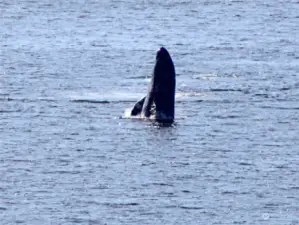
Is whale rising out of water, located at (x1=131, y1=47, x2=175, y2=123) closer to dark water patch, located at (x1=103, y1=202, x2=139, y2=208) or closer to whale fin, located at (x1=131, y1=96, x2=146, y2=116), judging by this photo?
whale fin, located at (x1=131, y1=96, x2=146, y2=116)

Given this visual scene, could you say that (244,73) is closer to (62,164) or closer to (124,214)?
(62,164)

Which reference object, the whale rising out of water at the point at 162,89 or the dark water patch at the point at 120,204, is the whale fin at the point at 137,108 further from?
the dark water patch at the point at 120,204

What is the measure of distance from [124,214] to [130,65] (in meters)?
46.3

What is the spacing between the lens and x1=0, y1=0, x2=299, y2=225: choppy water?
63.7 metres

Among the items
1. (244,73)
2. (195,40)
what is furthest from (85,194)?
(195,40)

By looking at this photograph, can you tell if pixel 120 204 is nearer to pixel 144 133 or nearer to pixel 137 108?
pixel 144 133

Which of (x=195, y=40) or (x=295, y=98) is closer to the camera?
(x=295, y=98)

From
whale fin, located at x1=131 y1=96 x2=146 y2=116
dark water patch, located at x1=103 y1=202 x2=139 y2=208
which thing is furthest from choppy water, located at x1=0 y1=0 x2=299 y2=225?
whale fin, located at x1=131 y1=96 x2=146 y2=116

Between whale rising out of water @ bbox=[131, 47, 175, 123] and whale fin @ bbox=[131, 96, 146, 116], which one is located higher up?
whale rising out of water @ bbox=[131, 47, 175, 123]

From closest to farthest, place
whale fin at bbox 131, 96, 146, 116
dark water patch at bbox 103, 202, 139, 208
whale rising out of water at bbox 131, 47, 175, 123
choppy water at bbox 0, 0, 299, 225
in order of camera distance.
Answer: dark water patch at bbox 103, 202, 139, 208
choppy water at bbox 0, 0, 299, 225
whale rising out of water at bbox 131, 47, 175, 123
whale fin at bbox 131, 96, 146, 116

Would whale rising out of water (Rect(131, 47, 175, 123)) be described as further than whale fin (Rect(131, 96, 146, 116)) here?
No

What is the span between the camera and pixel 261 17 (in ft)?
517

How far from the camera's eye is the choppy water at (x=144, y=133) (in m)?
63.7

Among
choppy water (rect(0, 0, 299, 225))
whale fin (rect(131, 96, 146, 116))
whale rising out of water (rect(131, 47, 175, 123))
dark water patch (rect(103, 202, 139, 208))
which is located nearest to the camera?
dark water patch (rect(103, 202, 139, 208))
